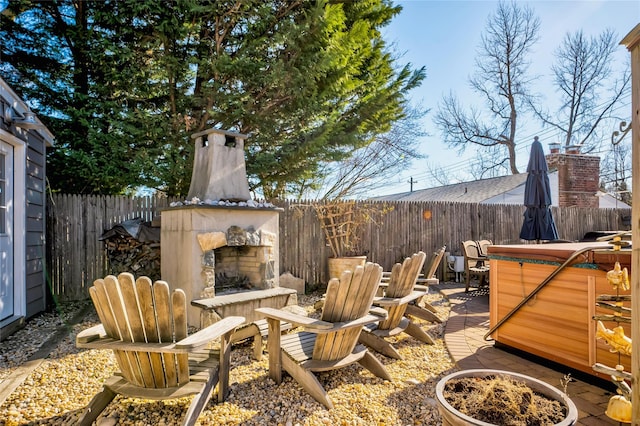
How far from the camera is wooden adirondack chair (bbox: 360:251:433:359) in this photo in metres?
3.39

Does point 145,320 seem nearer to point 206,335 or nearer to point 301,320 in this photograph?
point 206,335

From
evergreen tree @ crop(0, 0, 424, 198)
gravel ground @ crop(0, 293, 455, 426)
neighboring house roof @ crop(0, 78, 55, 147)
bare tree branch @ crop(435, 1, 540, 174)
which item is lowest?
gravel ground @ crop(0, 293, 455, 426)

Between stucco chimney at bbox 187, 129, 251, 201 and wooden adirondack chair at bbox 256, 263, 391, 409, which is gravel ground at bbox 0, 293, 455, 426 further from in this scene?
stucco chimney at bbox 187, 129, 251, 201

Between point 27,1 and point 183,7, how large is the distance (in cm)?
257

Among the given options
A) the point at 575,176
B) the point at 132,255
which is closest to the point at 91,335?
the point at 132,255

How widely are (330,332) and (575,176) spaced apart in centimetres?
1288

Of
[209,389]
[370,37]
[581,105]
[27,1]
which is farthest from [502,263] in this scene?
[581,105]

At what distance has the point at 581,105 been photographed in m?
15.6

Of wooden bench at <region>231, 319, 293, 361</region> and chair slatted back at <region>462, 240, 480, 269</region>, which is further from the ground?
chair slatted back at <region>462, 240, 480, 269</region>

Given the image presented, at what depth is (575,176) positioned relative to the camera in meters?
12.0

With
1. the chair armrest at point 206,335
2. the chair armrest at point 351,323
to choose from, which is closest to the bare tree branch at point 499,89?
the chair armrest at point 351,323

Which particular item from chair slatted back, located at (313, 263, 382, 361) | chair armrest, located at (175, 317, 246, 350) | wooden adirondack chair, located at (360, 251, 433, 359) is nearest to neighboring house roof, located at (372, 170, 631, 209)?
wooden adirondack chair, located at (360, 251, 433, 359)

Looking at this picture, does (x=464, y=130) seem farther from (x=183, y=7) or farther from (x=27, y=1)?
(x=27, y=1)

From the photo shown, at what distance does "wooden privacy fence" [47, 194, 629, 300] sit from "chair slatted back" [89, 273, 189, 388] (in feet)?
15.0
